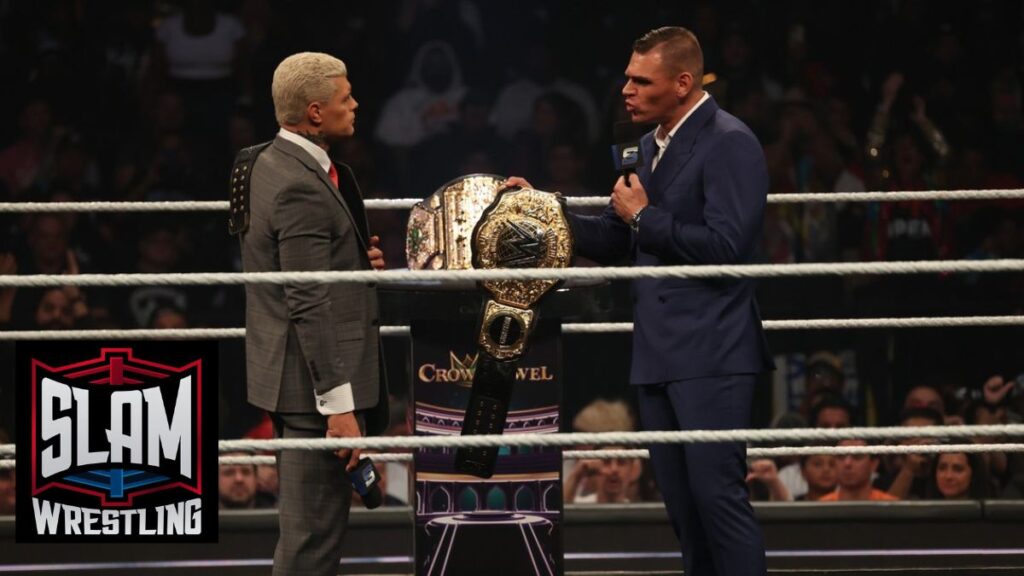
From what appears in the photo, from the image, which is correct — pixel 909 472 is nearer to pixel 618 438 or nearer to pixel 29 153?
pixel 618 438

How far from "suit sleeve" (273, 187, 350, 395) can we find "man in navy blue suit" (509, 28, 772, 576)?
0.49 meters

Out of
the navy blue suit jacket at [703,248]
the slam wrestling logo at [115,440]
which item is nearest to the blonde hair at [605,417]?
the navy blue suit jacket at [703,248]

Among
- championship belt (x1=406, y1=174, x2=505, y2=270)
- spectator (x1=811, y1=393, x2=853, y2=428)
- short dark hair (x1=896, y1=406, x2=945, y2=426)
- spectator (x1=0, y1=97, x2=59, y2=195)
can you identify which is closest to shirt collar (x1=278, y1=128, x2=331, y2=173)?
championship belt (x1=406, y1=174, x2=505, y2=270)

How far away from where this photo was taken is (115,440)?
245 cm

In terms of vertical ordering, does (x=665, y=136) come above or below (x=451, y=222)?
above

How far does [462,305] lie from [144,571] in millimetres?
1102

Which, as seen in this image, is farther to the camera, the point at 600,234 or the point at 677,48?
the point at 600,234

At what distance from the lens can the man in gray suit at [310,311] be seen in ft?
8.14

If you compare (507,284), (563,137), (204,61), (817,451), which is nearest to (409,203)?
(507,284)

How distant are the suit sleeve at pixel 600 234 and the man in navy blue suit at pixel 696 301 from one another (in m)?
0.15

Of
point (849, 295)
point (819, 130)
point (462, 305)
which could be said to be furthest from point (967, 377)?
point (462, 305)

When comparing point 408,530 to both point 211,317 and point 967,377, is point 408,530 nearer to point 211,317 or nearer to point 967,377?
point 211,317

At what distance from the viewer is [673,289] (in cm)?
254

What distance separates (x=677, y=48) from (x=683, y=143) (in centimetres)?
16
